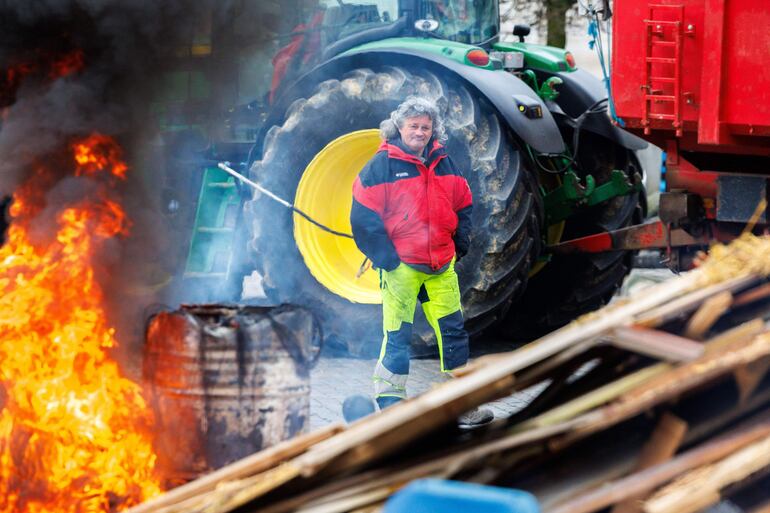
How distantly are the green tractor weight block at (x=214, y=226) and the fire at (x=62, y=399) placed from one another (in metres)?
2.80

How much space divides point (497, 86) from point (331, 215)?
4.95 ft

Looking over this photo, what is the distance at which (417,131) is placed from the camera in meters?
6.18

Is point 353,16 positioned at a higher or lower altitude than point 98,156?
higher

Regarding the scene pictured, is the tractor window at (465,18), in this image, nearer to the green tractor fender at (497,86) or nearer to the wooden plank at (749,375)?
the green tractor fender at (497,86)

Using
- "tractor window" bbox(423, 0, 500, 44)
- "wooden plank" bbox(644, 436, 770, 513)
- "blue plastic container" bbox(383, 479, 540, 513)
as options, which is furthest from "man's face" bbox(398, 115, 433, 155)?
"blue plastic container" bbox(383, 479, 540, 513)

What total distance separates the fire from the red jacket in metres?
1.40

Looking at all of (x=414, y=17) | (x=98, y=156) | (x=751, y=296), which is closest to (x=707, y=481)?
(x=751, y=296)

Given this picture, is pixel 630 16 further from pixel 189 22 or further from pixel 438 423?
pixel 438 423

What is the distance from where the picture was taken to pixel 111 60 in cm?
716

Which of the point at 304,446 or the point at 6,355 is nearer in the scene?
the point at 304,446

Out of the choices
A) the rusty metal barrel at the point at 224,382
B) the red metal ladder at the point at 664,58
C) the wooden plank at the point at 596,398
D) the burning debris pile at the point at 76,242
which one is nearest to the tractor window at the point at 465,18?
the burning debris pile at the point at 76,242

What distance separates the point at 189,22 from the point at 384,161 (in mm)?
→ 2120

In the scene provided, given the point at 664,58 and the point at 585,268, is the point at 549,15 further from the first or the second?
the point at 664,58

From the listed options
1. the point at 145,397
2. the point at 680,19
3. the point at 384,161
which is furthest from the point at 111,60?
the point at 680,19
